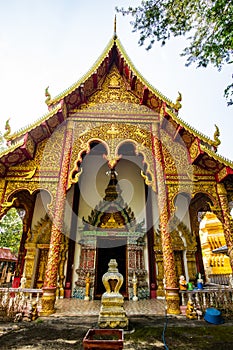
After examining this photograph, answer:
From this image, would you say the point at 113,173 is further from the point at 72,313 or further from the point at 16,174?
the point at 72,313

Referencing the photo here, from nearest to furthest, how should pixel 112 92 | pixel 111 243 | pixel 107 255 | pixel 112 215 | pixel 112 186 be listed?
1. pixel 112 92
2. pixel 111 243
3. pixel 112 215
4. pixel 107 255
5. pixel 112 186

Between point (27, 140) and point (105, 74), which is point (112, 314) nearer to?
point (27, 140)

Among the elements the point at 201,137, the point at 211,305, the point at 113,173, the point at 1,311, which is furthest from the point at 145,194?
the point at 1,311

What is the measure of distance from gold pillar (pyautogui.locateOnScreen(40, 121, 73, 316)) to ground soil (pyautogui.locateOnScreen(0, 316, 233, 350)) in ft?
1.61

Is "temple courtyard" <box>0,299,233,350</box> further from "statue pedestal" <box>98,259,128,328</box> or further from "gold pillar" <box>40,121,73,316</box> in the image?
"gold pillar" <box>40,121,73,316</box>

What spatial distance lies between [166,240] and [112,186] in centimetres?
389

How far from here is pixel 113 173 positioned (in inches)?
332

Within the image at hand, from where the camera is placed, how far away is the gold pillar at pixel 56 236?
15.4 feet

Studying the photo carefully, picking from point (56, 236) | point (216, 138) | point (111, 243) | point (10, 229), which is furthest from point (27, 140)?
point (10, 229)

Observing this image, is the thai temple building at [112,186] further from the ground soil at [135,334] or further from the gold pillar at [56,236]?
the ground soil at [135,334]

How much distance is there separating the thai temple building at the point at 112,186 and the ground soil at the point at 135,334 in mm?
805

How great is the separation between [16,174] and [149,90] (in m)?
4.89

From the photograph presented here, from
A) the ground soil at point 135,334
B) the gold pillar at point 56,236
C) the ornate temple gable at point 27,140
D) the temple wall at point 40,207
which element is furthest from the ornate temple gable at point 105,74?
the ground soil at point 135,334

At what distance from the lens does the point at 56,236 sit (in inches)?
209
